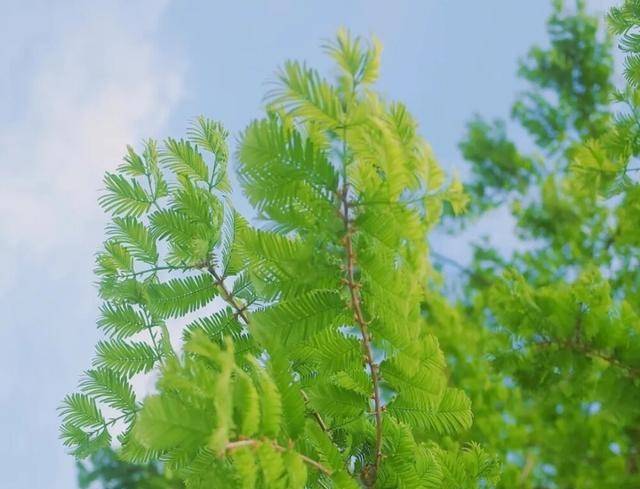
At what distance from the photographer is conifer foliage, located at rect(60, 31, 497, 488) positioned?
0.88m

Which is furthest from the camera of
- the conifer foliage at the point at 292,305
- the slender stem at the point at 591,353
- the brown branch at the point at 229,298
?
the slender stem at the point at 591,353

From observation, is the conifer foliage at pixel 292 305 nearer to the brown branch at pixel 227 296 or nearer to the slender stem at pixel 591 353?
the brown branch at pixel 227 296

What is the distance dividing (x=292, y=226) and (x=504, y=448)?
3.77 meters

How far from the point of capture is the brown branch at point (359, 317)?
0.98 m

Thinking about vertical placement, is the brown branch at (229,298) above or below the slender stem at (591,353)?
above

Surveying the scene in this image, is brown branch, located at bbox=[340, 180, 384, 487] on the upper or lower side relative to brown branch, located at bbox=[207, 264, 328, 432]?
lower

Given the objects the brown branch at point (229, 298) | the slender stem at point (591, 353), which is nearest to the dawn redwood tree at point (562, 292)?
the slender stem at point (591, 353)

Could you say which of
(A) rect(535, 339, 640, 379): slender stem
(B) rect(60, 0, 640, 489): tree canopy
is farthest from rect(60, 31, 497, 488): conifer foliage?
(A) rect(535, 339, 640, 379): slender stem

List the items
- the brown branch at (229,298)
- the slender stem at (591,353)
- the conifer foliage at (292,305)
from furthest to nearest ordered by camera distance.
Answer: the slender stem at (591,353)
the brown branch at (229,298)
the conifer foliage at (292,305)

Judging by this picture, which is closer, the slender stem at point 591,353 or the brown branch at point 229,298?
the brown branch at point 229,298

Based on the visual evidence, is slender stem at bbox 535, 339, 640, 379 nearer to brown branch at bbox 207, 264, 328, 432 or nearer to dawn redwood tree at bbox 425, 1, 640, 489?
dawn redwood tree at bbox 425, 1, 640, 489

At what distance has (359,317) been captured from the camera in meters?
1.07

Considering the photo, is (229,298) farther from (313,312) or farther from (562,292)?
(562,292)

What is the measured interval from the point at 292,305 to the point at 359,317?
10 centimetres
